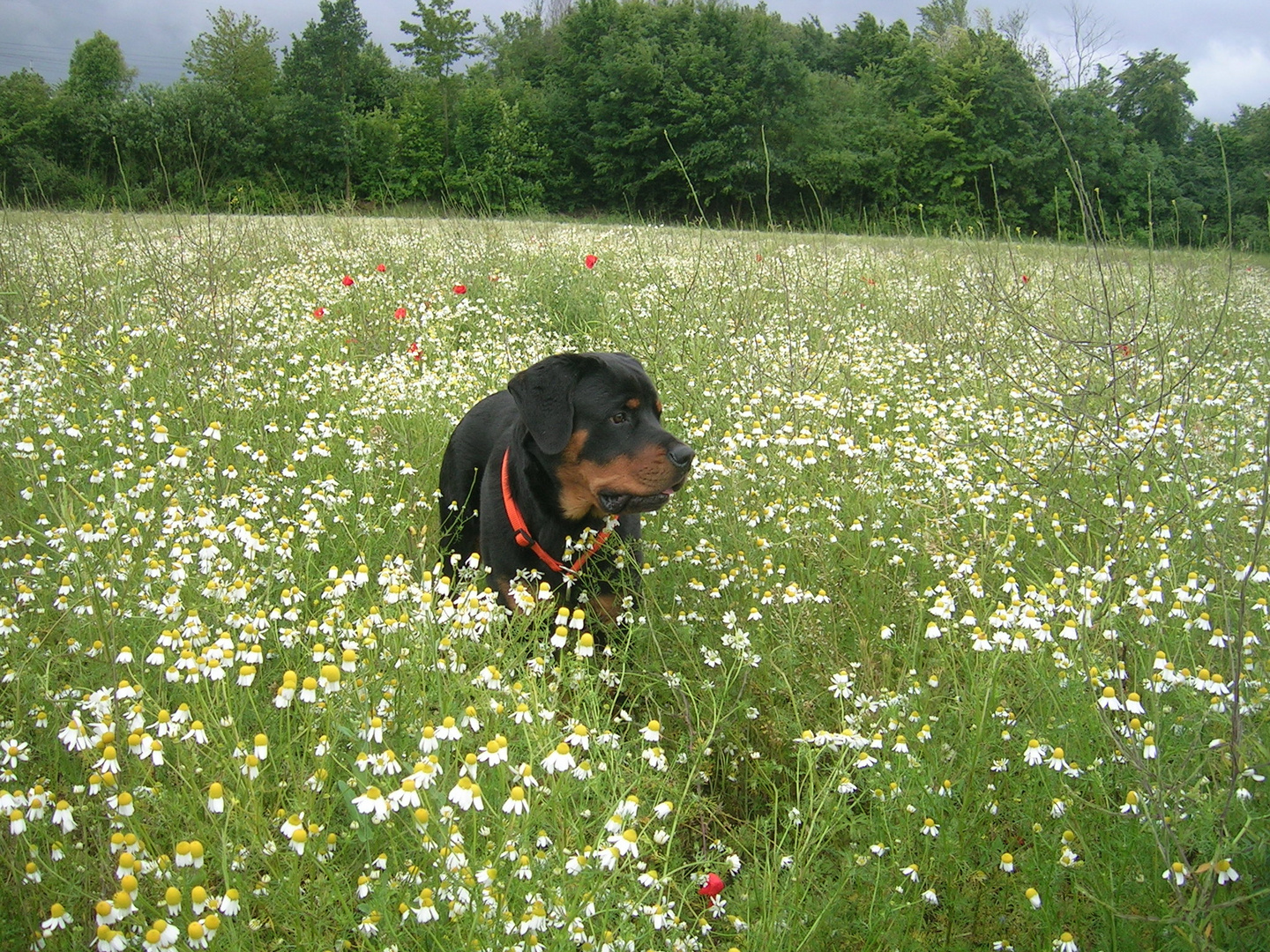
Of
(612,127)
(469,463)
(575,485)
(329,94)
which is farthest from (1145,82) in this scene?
(612,127)

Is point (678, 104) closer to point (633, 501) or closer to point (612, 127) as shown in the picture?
point (612, 127)

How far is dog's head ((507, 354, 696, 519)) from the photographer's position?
322cm

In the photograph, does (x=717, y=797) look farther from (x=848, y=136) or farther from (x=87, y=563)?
(x=848, y=136)

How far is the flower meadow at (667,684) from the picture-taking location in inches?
65.1

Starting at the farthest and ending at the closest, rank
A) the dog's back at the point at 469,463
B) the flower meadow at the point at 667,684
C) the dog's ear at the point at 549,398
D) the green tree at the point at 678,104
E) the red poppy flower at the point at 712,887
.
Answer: the green tree at the point at 678,104 → the dog's back at the point at 469,463 → the dog's ear at the point at 549,398 → the red poppy flower at the point at 712,887 → the flower meadow at the point at 667,684

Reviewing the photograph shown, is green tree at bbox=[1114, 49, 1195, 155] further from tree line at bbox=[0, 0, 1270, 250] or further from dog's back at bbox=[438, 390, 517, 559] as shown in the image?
tree line at bbox=[0, 0, 1270, 250]

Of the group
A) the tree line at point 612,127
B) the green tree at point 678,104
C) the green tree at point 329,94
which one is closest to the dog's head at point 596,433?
the tree line at point 612,127

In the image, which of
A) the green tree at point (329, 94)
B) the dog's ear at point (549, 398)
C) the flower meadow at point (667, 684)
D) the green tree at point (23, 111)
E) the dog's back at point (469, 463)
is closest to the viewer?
the flower meadow at point (667, 684)

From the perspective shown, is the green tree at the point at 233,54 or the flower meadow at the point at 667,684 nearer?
the flower meadow at the point at 667,684

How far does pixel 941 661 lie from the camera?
101 inches

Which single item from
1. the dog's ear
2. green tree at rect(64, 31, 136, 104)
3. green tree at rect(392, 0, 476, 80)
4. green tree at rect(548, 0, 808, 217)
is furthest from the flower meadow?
green tree at rect(392, 0, 476, 80)

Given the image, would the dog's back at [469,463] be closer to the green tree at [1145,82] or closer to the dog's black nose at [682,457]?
the dog's black nose at [682,457]

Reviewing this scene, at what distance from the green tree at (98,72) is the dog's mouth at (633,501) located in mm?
21918

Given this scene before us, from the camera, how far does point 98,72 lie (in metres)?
26.9
